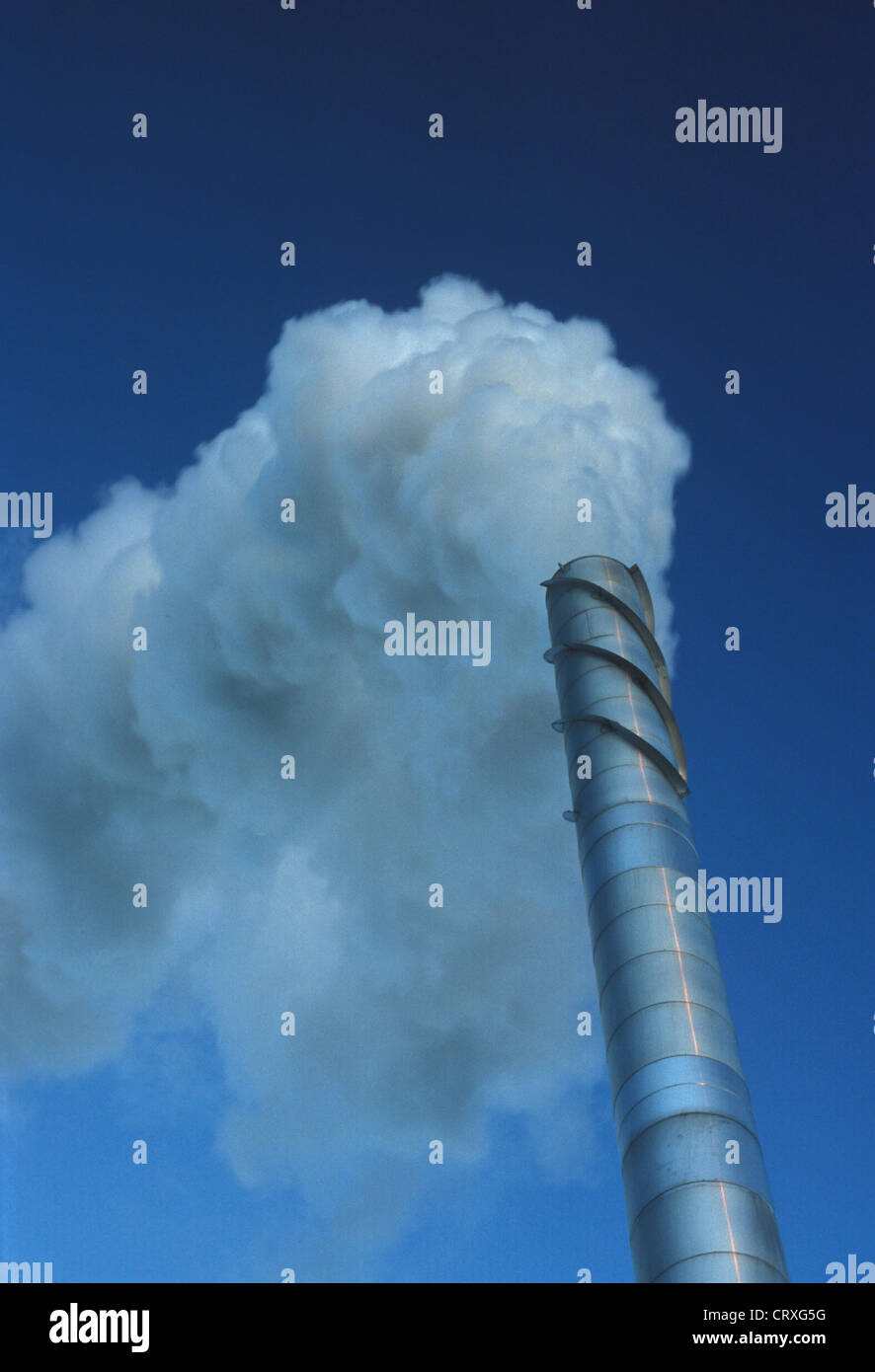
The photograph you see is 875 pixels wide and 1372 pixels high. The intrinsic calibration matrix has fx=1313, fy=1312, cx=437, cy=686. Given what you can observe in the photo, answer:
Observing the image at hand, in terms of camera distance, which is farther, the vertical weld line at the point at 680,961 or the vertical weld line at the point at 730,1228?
the vertical weld line at the point at 680,961

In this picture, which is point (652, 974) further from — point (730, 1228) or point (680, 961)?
point (730, 1228)

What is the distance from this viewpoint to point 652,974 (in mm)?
20906

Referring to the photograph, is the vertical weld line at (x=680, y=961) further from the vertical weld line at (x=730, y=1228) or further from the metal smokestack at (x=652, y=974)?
the vertical weld line at (x=730, y=1228)

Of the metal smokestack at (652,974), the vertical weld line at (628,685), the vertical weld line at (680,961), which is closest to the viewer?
the metal smokestack at (652,974)

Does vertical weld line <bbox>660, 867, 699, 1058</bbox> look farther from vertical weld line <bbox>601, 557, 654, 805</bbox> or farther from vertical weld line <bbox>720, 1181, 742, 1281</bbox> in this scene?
vertical weld line <bbox>720, 1181, 742, 1281</bbox>

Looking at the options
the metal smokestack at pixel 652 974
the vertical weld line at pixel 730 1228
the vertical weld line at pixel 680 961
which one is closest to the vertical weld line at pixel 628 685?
the metal smokestack at pixel 652 974

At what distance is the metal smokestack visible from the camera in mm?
18672

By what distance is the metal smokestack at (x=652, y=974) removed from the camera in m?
18.7

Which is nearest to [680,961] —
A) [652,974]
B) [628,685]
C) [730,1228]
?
[652,974]

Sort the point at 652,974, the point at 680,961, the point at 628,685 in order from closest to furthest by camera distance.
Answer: the point at 652,974, the point at 680,961, the point at 628,685

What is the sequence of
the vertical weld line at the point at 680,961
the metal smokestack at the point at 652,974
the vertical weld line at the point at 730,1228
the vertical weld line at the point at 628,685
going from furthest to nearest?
1. the vertical weld line at the point at 628,685
2. the vertical weld line at the point at 680,961
3. the metal smokestack at the point at 652,974
4. the vertical weld line at the point at 730,1228

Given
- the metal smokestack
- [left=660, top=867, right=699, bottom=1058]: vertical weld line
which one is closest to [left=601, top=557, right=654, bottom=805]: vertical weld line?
the metal smokestack
